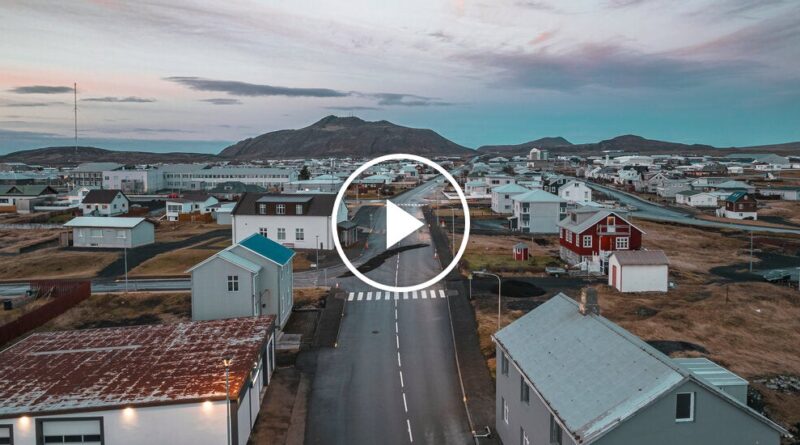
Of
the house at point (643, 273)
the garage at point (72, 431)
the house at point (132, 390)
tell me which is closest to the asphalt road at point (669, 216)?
the house at point (643, 273)

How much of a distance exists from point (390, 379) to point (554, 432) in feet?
43.3

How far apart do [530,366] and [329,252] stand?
44.2 metres

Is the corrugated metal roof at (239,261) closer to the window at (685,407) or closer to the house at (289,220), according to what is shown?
the window at (685,407)

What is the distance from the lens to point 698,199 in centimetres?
11069

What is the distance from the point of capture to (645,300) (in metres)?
→ 43.9

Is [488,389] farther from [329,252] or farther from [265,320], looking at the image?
[329,252]

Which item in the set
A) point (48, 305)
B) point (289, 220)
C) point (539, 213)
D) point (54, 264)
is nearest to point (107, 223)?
point (54, 264)

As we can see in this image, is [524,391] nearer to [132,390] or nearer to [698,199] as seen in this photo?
[132,390]

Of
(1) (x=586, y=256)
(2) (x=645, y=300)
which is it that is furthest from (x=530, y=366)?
(1) (x=586, y=256)

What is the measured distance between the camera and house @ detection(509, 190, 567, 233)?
7744 centimetres

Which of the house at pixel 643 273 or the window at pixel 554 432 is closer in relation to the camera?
the window at pixel 554 432

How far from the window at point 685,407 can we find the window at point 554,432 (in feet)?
11.2

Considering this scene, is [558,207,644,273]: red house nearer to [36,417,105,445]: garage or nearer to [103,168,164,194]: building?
[36,417,105,445]: garage

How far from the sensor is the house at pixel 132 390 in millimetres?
20609
